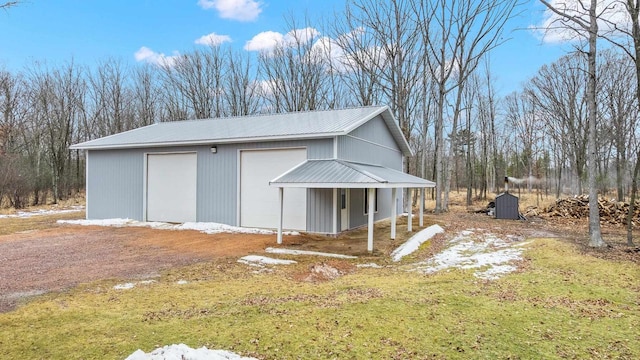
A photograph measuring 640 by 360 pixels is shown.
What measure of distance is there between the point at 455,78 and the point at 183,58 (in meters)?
20.8

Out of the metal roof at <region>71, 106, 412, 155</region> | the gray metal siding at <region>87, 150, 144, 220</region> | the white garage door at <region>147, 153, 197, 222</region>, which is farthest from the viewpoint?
the gray metal siding at <region>87, 150, 144, 220</region>

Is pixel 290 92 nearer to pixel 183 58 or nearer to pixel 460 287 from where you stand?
pixel 183 58

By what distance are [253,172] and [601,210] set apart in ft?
44.7

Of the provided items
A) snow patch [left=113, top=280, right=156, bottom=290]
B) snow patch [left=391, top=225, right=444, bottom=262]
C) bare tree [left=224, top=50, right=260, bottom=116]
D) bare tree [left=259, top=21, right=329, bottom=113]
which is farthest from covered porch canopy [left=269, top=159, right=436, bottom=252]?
bare tree [left=224, top=50, right=260, bottom=116]

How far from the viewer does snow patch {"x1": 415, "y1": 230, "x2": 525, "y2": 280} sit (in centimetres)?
614

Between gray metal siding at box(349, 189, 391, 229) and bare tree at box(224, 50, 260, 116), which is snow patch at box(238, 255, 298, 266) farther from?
bare tree at box(224, 50, 260, 116)

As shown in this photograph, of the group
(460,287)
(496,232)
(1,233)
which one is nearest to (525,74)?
(496,232)

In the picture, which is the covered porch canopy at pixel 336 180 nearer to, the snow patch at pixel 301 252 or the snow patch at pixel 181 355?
the snow patch at pixel 301 252

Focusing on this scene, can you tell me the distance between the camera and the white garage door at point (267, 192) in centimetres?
1059

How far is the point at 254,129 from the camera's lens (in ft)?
39.4

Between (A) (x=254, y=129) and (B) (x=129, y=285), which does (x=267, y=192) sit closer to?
(A) (x=254, y=129)

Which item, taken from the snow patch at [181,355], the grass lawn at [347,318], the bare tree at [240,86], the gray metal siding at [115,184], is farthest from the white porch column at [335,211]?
the bare tree at [240,86]

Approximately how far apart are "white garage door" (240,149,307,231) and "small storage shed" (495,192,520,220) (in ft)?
31.4

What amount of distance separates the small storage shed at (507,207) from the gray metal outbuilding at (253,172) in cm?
497
